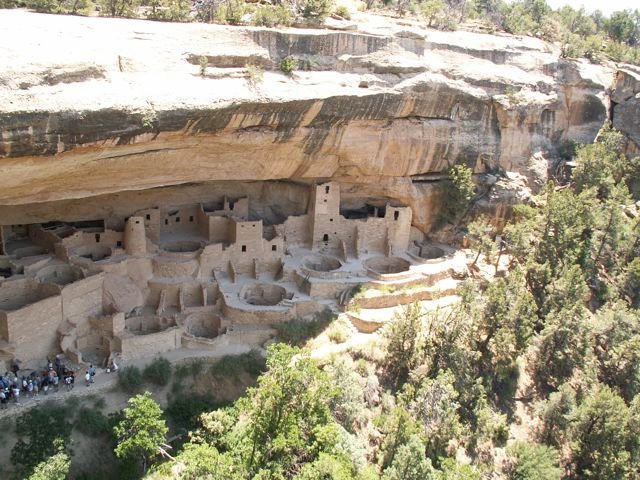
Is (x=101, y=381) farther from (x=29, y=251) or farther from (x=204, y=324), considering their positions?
(x=29, y=251)

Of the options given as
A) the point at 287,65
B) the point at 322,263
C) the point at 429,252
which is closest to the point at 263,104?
the point at 287,65

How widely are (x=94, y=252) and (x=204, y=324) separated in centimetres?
393

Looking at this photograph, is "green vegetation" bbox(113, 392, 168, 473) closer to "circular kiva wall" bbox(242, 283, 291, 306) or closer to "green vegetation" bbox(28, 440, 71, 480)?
"green vegetation" bbox(28, 440, 71, 480)

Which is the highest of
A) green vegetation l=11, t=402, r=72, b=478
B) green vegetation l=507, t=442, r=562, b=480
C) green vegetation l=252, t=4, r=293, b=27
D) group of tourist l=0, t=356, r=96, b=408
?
green vegetation l=252, t=4, r=293, b=27

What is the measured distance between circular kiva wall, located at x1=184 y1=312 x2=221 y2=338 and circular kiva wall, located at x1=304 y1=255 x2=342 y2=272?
3.95 m

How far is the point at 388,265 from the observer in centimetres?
2200

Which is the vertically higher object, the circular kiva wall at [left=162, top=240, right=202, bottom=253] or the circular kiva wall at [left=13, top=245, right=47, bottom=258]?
the circular kiva wall at [left=13, top=245, right=47, bottom=258]

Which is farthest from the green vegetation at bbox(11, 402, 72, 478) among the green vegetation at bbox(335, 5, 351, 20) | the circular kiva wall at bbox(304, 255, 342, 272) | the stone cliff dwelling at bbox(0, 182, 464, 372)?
the green vegetation at bbox(335, 5, 351, 20)

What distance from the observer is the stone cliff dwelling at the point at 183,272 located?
1642 centimetres

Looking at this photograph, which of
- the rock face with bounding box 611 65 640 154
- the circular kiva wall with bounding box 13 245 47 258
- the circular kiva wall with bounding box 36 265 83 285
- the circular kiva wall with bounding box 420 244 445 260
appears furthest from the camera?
the rock face with bounding box 611 65 640 154

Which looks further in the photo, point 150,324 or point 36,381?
point 150,324

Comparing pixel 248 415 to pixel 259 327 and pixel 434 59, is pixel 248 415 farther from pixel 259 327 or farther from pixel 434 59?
pixel 434 59

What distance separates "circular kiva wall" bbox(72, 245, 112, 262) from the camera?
18.5m

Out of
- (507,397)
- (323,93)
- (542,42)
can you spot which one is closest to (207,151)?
(323,93)
